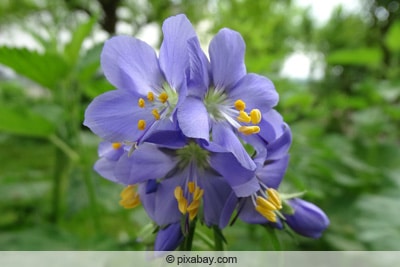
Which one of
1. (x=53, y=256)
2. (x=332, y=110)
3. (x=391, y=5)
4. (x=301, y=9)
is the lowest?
(x=53, y=256)

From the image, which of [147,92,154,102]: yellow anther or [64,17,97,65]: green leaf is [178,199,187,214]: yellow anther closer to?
[147,92,154,102]: yellow anther

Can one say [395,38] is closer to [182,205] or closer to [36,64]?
[36,64]

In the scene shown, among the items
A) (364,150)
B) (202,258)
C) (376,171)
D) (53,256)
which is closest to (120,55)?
(202,258)

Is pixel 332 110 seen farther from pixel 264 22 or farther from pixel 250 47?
pixel 264 22

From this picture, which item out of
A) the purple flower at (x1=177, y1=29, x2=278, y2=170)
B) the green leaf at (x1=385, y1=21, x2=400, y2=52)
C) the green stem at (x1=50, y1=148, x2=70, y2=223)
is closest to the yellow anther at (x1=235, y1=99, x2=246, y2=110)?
the purple flower at (x1=177, y1=29, x2=278, y2=170)

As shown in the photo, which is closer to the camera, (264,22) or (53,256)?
(53,256)

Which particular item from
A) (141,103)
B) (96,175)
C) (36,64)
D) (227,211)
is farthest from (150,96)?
(96,175)
